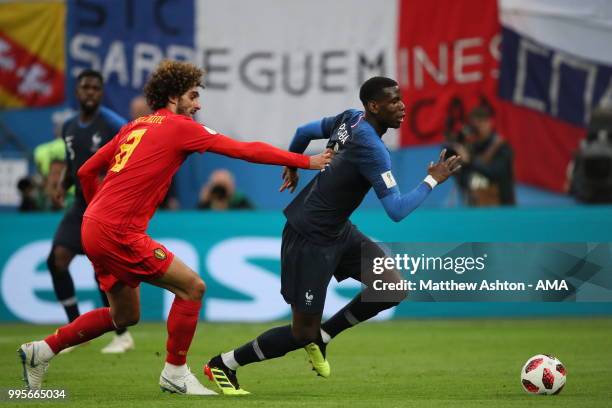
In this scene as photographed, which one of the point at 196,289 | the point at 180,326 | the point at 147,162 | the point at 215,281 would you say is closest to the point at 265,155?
the point at 147,162

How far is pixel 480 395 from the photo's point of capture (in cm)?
888

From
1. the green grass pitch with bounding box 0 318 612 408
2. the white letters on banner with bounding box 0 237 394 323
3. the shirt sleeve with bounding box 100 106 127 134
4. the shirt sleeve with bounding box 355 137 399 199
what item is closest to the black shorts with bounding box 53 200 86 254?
the shirt sleeve with bounding box 100 106 127 134

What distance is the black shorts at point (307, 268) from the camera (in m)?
8.98

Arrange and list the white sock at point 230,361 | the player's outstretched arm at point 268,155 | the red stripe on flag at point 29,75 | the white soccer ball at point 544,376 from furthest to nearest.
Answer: the red stripe on flag at point 29,75
the white sock at point 230,361
the white soccer ball at point 544,376
the player's outstretched arm at point 268,155

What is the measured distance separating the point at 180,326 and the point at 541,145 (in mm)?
11146

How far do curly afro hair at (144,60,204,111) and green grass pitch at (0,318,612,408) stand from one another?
6.91 ft

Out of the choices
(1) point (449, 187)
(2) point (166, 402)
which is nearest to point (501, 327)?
(1) point (449, 187)

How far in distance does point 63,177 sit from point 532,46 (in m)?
8.55

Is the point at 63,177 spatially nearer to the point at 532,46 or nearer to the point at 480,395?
the point at 480,395

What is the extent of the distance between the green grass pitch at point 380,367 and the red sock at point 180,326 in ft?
1.03

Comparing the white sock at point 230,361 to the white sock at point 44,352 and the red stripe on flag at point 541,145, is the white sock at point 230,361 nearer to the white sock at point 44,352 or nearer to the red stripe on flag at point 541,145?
the white sock at point 44,352

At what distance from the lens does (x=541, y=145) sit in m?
18.7

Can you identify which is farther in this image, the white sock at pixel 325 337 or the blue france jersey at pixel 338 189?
the white sock at pixel 325 337

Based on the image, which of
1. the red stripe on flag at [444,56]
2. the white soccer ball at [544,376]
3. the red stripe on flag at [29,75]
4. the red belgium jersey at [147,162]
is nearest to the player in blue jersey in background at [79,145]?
the red belgium jersey at [147,162]
